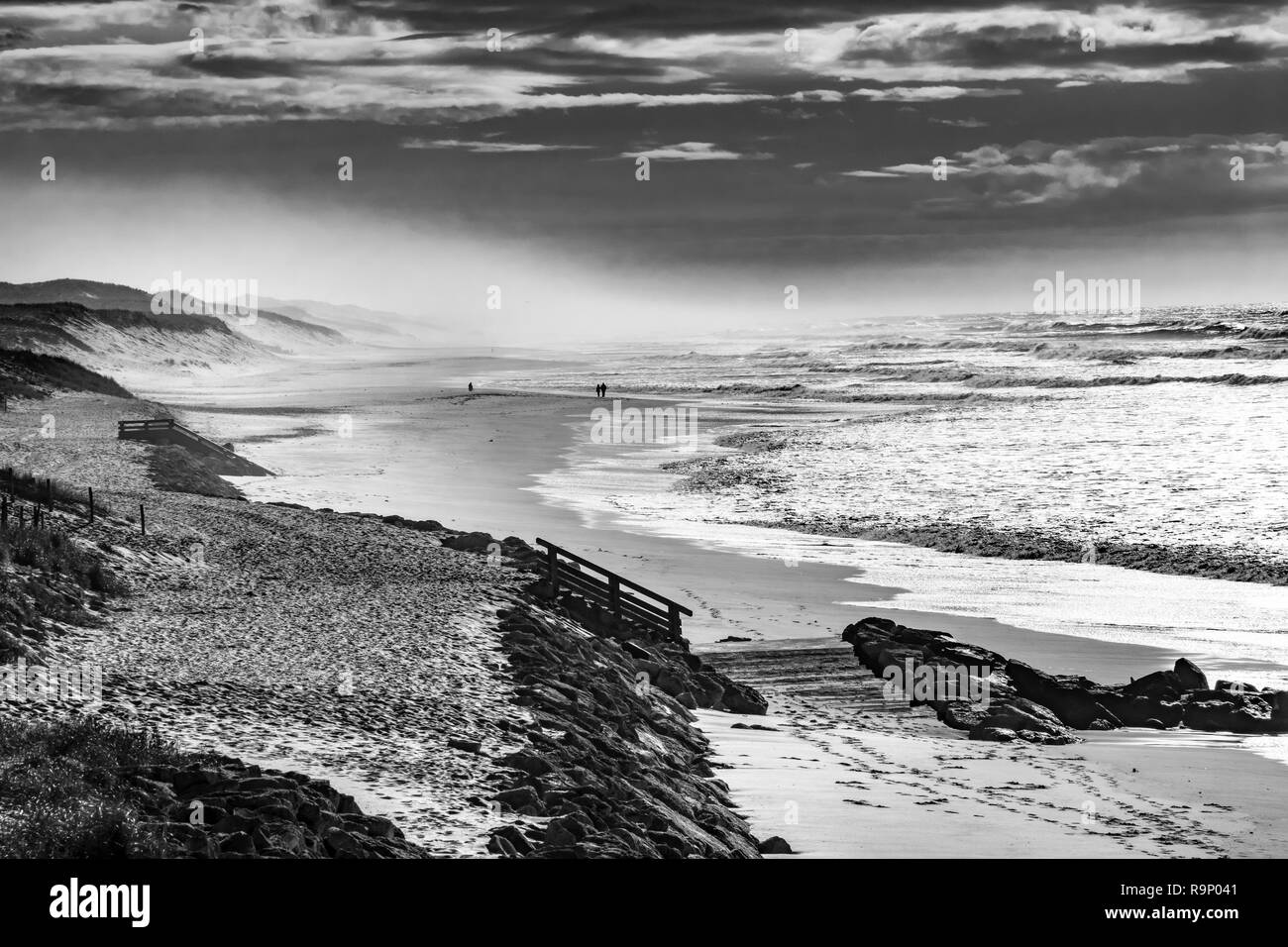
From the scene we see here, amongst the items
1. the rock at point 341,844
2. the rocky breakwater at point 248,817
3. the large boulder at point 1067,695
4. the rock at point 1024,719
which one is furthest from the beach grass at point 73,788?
the large boulder at point 1067,695

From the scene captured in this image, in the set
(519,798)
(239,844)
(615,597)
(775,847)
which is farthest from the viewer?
(615,597)

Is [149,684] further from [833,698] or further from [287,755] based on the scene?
[833,698]

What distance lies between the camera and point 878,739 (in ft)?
59.3

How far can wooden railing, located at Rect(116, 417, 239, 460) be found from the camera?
4462 centimetres

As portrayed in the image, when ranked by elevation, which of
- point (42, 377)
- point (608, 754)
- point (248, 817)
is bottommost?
point (608, 754)

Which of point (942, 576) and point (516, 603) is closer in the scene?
point (516, 603)

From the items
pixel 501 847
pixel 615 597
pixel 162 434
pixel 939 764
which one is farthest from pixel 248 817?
pixel 162 434

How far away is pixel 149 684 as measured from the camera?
48.2 ft

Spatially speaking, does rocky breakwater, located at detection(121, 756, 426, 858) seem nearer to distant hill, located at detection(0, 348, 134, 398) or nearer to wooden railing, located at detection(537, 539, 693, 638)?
wooden railing, located at detection(537, 539, 693, 638)

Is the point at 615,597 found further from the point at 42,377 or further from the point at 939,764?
the point at 42,377

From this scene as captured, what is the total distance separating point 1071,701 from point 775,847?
7515 mm

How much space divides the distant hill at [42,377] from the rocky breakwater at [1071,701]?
48.3 m

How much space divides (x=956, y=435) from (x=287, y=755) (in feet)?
158
